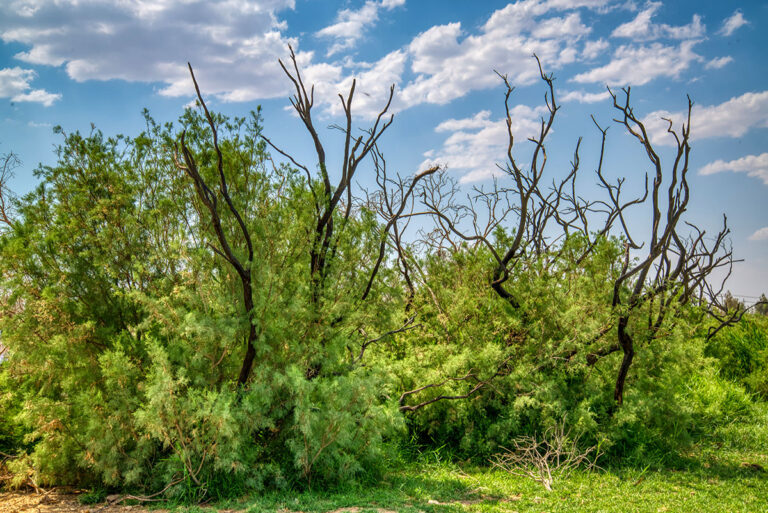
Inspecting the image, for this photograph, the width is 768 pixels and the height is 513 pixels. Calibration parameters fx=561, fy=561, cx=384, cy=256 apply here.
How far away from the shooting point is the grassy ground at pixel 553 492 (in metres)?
5.24

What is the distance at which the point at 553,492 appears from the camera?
6137mm

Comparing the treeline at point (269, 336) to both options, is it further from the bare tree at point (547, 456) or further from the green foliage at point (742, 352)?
the green foliage at point (742, 352)

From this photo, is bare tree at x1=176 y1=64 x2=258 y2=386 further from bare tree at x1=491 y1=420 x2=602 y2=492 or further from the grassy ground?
bare tree at x1=491 y1=420 x2=602 y2=492

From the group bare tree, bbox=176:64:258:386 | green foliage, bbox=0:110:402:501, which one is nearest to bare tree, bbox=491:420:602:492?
green foliage, bbox=0:110:402:501

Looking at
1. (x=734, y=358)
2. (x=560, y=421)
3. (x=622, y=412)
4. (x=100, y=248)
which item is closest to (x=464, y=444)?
(x=560, y=421)

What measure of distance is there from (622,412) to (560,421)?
81 centimetres

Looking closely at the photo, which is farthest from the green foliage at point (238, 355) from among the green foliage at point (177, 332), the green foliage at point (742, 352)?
the green foliage at point (742, 352)

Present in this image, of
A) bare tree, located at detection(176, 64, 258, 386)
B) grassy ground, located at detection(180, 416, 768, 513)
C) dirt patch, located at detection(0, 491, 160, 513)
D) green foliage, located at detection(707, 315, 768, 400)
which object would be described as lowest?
grassy ground, located at detection(180, 416, 768, 513)

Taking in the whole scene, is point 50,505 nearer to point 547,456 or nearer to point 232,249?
point 232,249

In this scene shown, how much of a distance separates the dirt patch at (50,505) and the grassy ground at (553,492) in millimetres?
939

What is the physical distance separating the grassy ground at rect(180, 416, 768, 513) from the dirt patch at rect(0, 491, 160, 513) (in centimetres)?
94

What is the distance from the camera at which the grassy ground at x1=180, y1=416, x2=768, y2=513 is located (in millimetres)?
5242

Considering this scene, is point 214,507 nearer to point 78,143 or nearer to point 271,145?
point 271,145

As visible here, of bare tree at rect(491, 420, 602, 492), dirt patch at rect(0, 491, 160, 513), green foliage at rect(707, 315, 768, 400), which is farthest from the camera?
green foliage at rect(707, 315, 768, 400)
